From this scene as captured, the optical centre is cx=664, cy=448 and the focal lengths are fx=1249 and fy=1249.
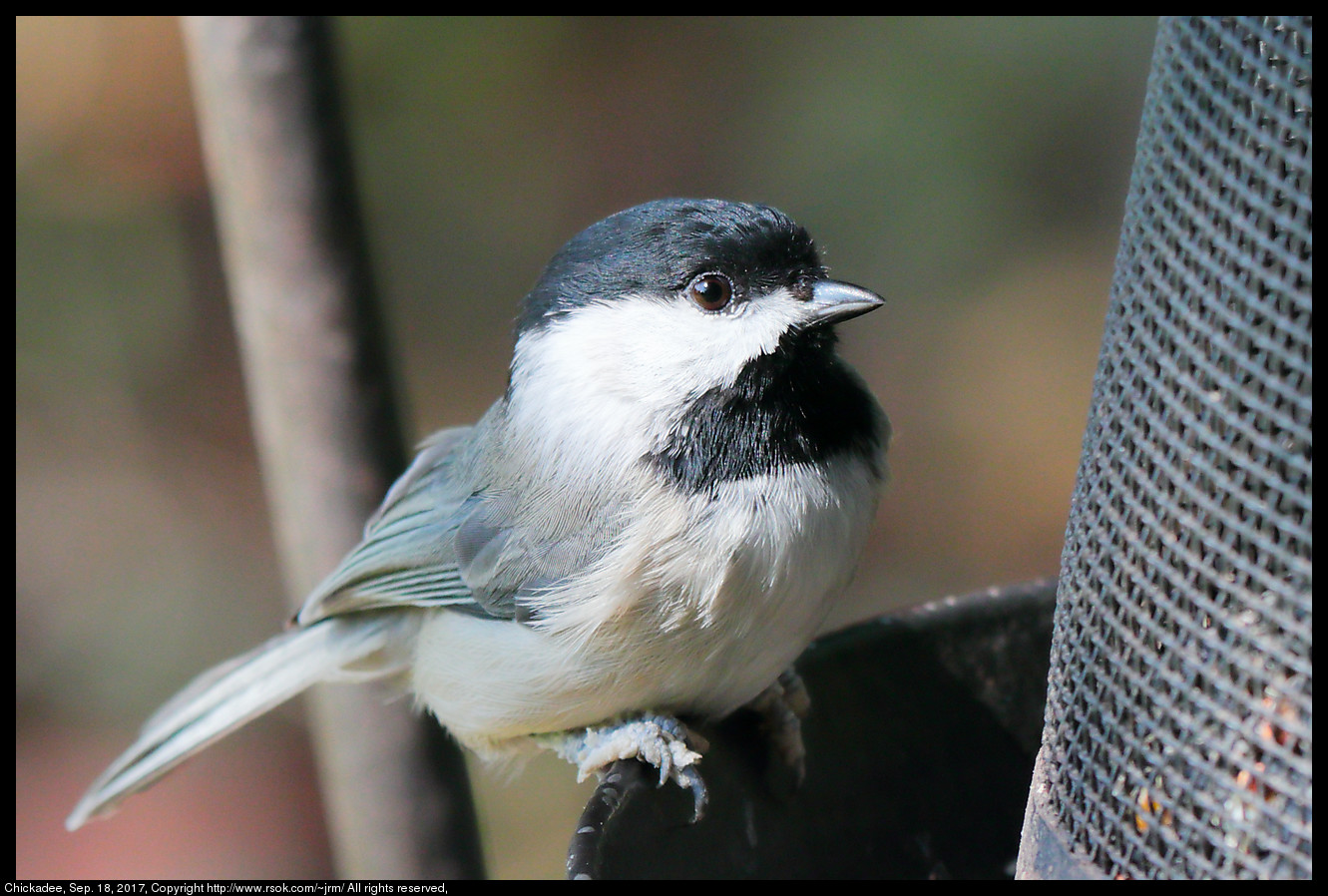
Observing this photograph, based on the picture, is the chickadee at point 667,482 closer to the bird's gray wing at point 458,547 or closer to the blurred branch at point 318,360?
the bird's gray wing at point 458,547

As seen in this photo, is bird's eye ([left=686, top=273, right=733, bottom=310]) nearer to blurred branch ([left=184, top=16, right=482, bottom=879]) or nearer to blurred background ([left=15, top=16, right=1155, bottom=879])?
blurred branch ([left=184, top=16, right=482, bottom=879])

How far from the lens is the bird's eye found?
1.85 metres

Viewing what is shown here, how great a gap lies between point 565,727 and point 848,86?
2548mm

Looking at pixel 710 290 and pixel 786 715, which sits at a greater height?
pixel 710 290

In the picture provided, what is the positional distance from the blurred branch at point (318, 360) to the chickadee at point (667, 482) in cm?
29

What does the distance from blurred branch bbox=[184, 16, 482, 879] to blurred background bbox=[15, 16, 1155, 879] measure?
1.22 m

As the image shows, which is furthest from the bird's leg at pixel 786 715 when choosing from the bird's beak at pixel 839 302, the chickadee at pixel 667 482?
the bird's beak at pixel 839 302

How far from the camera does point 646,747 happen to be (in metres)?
1.87

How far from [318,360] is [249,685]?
719 millimetres

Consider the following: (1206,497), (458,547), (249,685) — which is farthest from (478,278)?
(1206,497)

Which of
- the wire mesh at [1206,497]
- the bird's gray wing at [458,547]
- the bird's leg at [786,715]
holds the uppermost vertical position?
the wire mesh at [1206,497]

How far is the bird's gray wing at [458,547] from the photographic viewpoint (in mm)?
1919

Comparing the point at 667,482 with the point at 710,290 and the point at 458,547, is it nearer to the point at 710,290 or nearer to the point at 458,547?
the point at 710,290
